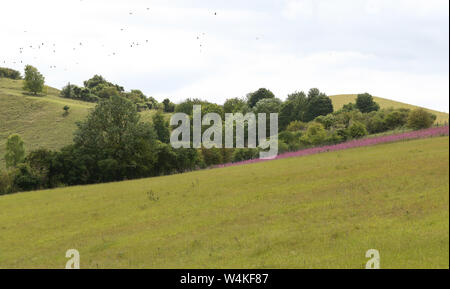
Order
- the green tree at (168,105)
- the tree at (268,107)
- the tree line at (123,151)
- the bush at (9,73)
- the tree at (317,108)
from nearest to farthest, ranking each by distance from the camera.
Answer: the tree line at (123,151) < the tree at (317,108) < the tree at (268,107) < the green tree at (168,105) < the bush at (9,73)

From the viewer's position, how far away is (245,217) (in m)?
21.9

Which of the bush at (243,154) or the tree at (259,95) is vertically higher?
the tree at (259,95)

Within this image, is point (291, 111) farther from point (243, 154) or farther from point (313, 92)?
point (243, 154)

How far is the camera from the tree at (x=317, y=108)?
4075 inches

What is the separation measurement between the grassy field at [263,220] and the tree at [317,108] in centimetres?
6684

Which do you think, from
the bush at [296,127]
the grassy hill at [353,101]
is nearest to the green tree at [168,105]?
the grassy hill at [353,101]

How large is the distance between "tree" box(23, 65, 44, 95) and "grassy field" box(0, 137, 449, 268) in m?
117

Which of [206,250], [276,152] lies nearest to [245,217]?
[206,250]

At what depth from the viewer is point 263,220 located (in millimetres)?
20719

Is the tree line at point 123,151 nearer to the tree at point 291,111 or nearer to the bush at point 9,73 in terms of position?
the tree at point 291,111

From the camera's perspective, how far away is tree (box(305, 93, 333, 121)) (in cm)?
10350

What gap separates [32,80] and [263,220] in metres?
142

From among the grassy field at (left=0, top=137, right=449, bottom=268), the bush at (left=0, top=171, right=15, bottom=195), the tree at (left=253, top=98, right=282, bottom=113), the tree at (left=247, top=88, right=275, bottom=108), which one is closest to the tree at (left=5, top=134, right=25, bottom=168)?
the bush at (left=0, top=171, right=15, bottom=195)

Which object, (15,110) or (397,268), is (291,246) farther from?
(15,110)
